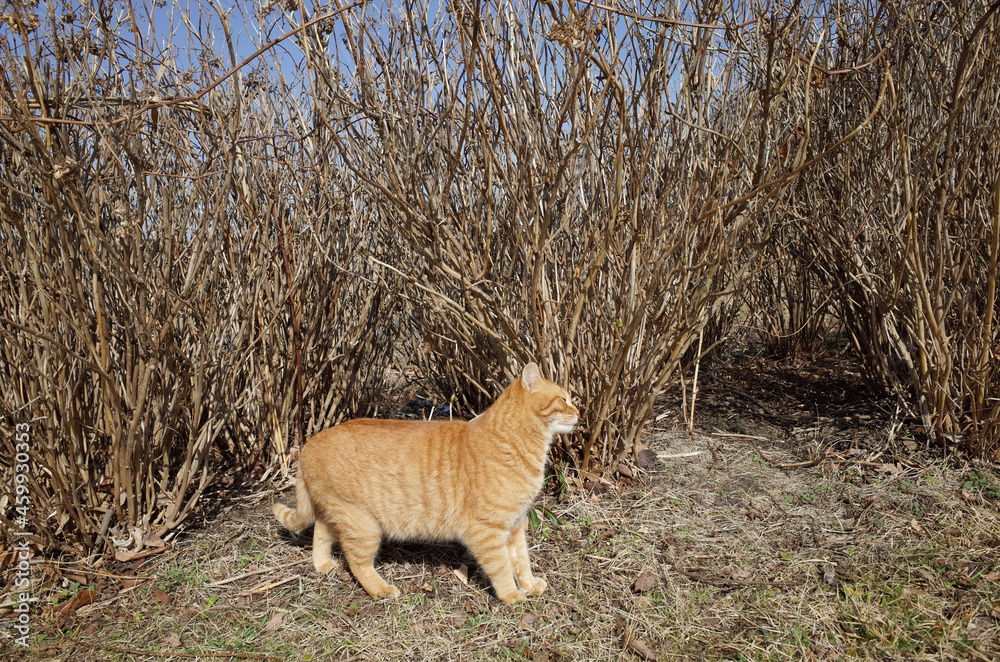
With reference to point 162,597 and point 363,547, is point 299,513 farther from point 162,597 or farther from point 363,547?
point 162,597

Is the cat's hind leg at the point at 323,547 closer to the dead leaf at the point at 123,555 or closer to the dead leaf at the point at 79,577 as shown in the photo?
the dead leaf at the point at 123,555

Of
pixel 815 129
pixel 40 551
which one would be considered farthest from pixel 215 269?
pixel 815 129

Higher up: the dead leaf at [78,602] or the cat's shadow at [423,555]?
the dead leaf at [78,602]

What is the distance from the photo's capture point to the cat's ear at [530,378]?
2709 millimetres

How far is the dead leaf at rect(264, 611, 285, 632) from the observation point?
8.34 ft

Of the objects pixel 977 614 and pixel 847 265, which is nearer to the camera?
pixel 977 614

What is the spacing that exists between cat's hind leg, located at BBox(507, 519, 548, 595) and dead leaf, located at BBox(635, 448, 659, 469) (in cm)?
99

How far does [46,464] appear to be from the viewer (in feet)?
8.79

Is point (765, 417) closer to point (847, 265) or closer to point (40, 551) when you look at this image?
point (847, 265)

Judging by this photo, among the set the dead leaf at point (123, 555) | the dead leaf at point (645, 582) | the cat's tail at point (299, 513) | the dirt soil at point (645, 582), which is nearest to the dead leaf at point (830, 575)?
the dirt soil at point (645, 582)

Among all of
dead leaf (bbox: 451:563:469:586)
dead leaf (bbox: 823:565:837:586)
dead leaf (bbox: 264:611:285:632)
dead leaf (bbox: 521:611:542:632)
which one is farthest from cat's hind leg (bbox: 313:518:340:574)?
dead leaf (bbox: 823:565:837:586)

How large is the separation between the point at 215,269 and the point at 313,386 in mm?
1027

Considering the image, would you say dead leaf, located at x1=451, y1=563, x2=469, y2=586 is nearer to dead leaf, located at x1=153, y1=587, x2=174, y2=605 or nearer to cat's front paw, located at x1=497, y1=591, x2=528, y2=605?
cat's front paw, located at x1=497, y1=591, x2=528, y2=605

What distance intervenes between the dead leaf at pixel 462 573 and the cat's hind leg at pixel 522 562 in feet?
0.76
